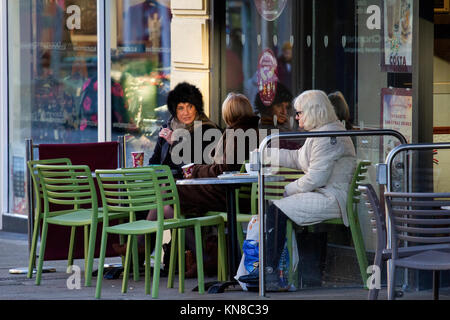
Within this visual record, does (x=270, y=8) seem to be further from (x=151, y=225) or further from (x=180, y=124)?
(x=151, y=225)

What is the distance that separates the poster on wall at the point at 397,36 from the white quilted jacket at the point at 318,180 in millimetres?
1035

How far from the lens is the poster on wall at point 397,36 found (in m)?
9.41

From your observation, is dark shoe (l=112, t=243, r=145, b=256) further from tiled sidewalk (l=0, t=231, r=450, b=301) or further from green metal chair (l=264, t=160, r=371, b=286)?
green metal chair (l=264, t=160, r=371, b=286)

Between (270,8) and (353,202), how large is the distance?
3.20 m

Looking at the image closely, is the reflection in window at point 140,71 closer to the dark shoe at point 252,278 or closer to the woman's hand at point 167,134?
the woman's hand at point 167,134

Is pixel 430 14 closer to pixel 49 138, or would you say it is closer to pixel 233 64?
pixel 233 64

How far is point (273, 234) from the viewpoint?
8.86 metres

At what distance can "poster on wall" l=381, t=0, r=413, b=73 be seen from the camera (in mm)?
9406

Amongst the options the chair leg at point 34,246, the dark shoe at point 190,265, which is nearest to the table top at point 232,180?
the dark shoe at point 190,265

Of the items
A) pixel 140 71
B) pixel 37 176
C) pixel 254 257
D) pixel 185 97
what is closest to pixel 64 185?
pixel 37 176

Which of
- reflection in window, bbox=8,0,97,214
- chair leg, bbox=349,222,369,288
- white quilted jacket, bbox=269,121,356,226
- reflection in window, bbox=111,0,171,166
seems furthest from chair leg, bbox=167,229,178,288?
reflection in window, bbox=8,0,97,214

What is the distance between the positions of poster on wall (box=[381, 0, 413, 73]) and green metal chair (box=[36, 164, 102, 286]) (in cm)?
258

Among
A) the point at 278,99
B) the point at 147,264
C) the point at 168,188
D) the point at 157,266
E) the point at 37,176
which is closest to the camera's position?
the point at 157,266
